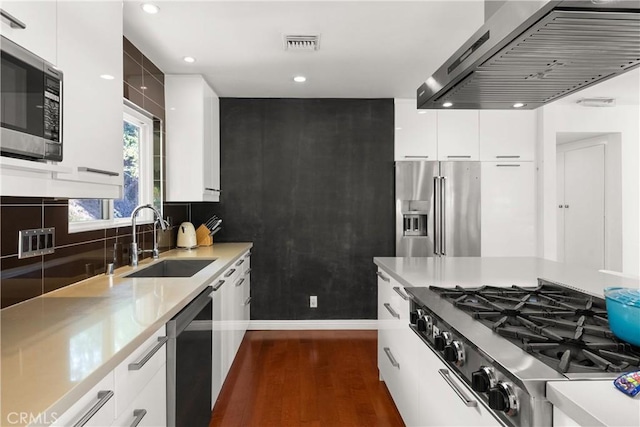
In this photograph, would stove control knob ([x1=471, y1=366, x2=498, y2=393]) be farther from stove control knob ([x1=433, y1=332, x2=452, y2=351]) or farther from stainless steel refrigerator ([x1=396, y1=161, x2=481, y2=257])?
stainless steel refrigerator ([x1=396, y1=161, x2=481, y2=257])

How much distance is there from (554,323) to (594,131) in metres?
4.17

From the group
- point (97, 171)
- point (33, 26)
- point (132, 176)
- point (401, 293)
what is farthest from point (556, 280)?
point (132, 176)

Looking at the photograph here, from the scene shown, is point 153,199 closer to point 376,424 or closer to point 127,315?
point 127,315

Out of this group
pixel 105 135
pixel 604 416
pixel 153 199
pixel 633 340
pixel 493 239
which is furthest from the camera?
pixel 493 239

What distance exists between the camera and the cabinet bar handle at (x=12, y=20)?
1.16m

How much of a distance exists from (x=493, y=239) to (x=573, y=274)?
208 centimetres

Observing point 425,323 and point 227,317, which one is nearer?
point 425,323

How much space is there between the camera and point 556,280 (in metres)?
2.05

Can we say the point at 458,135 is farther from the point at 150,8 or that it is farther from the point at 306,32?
the point at 150,8

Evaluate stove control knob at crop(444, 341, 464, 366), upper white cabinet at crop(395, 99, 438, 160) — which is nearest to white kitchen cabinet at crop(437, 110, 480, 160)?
upper white cabinet at crop(395, 99, 438, 160)

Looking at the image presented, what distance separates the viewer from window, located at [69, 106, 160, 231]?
2596mm

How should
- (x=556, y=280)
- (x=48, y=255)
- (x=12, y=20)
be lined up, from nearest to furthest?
(x=12, y=20) < (x=48, y=255) < (x=556, y=280)

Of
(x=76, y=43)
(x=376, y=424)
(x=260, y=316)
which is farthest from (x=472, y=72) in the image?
(x=260, y=316)

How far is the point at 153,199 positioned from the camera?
3354 mm
